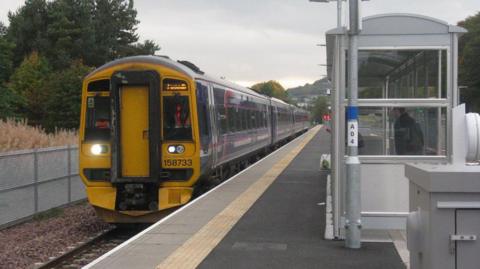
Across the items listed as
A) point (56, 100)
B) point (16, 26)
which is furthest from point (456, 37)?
point (16, 26)

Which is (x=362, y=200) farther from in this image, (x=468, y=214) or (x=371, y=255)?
(x=468, y=214)

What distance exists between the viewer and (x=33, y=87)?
53.2 metres

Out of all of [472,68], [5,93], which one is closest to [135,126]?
[5,93]

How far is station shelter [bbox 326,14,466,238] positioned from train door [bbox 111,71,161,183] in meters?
4.05

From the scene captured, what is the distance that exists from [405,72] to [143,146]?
4.87m

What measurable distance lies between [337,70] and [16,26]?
187ft

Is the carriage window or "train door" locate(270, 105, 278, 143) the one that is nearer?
the carriage window

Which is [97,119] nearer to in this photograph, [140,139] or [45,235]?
[140,139]

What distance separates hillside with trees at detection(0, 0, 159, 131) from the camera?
168 feet

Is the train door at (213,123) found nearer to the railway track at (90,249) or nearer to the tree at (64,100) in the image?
the railway track at (90,249)

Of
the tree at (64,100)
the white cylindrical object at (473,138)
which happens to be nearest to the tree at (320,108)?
the tree at (64,100)

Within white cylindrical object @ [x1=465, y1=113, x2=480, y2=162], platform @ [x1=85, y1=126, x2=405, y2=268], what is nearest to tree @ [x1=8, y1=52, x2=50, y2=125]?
platform @ [x1=85, y1=126, x2=405, y2=268]

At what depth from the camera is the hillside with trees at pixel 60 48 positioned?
51062 mm

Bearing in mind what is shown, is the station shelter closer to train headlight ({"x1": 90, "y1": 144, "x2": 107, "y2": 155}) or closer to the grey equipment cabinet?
the grey equipment cabinet
